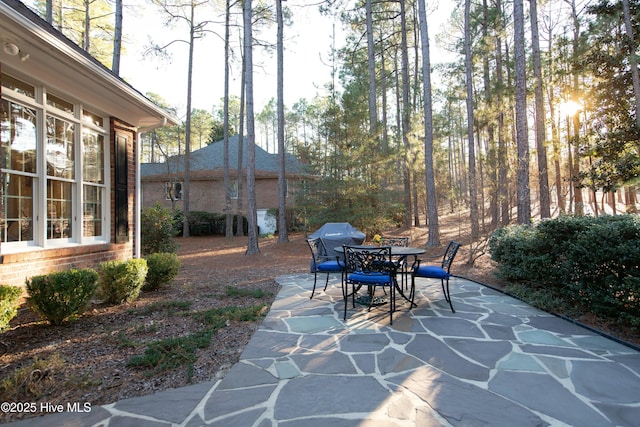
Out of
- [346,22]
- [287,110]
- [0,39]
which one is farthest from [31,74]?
[287,110]

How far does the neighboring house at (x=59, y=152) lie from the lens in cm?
370

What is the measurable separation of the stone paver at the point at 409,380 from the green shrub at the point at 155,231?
196 inches

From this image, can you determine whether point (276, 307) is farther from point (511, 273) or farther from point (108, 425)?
point (511, 273)

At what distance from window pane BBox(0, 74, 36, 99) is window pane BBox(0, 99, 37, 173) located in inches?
6.8

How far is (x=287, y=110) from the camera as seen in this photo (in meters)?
36.0

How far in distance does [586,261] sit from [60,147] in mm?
7166

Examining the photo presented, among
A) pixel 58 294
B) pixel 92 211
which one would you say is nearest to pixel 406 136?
pixel 92 211

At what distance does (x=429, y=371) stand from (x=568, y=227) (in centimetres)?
329

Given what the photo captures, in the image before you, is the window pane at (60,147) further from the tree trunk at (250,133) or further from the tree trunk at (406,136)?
the tree trunk at (406,136)

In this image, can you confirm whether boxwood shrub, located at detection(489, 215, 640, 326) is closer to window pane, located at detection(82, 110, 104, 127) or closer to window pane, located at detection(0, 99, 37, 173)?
window pane, located at detection(0, 99, 37, 173)

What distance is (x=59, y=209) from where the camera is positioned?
15.1 ft

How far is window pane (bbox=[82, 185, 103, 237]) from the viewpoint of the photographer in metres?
5.03

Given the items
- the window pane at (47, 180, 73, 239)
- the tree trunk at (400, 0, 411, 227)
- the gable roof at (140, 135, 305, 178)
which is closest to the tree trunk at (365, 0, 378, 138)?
the tree trunk at (400, 0, 411, 227)

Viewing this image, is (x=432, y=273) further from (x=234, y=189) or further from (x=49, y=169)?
(x=234, y=189)
